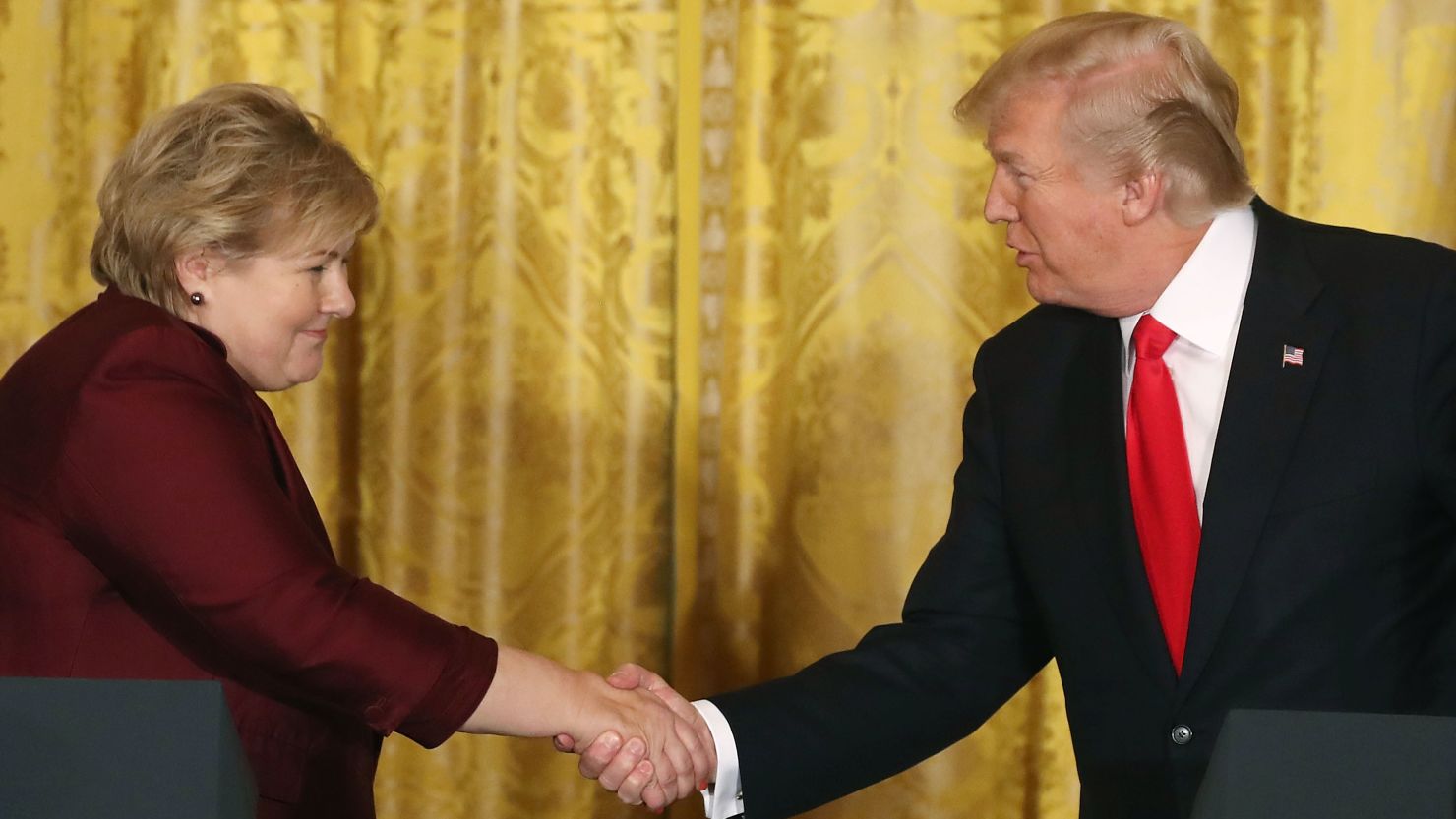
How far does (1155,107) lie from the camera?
2.18 m

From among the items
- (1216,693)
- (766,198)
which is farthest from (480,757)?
(1216,693)

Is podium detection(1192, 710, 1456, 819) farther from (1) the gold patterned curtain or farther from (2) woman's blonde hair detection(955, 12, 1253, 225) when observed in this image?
(1) the gold patterned curtain

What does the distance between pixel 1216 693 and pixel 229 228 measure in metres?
1.33

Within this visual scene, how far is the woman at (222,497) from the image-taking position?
1801 millimetres

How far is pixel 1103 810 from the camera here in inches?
84.7

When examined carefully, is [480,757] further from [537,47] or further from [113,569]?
[113,569]

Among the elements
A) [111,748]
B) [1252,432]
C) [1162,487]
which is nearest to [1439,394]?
[1252,432]

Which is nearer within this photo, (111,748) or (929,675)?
(111,748)

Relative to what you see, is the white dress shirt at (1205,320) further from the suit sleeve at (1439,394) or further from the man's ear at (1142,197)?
the suit sleeve at (1439,394)

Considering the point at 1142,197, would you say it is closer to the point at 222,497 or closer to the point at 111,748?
the point at 222,497

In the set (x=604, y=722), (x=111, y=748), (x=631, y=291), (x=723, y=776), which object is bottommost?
(x=723, y=776)

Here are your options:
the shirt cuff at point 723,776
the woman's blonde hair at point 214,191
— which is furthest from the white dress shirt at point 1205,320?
the woman's blonde hair at point 214,191

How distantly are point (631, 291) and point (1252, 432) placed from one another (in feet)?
5.16

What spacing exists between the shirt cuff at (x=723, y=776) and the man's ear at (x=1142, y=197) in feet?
2.99
